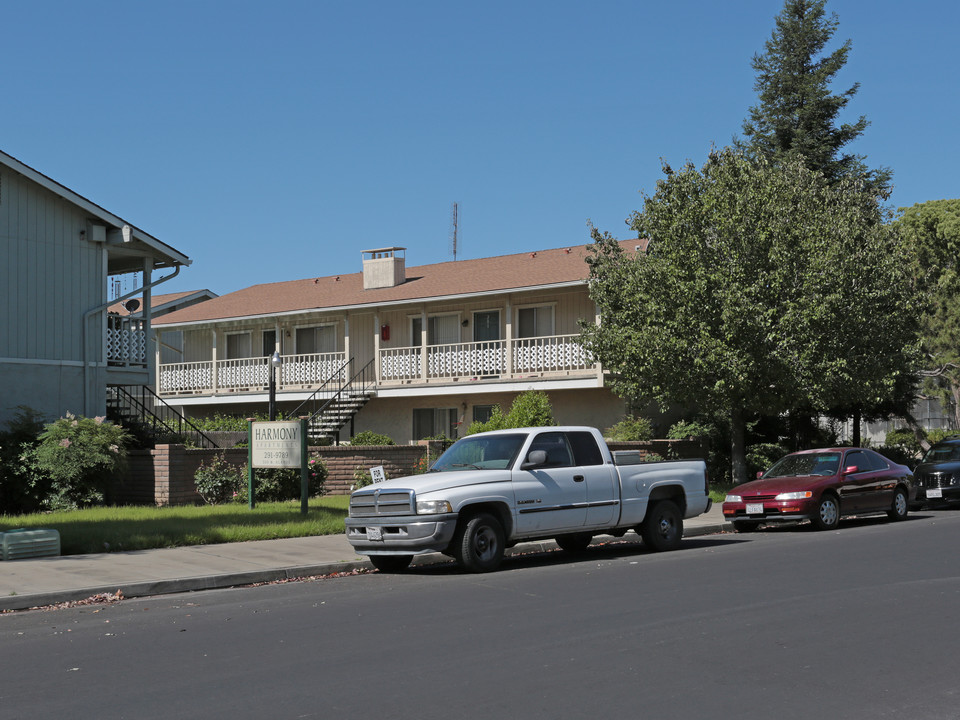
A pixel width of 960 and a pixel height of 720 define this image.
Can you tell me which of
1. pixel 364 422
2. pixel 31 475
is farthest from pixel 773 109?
pixel 31 475

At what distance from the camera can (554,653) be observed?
8.15 meters

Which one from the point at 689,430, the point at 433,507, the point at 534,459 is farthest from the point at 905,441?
the point at 433,507

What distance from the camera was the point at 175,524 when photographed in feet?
55.5

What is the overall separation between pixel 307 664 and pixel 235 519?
33.3 ft

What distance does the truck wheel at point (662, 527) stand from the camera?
1541cm

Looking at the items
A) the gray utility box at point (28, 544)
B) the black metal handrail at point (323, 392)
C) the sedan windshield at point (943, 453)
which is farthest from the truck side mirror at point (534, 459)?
the black metal handrail at point (323, 392)

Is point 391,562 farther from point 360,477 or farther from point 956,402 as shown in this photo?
point 956,402

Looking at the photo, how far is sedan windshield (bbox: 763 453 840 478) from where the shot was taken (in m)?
19.3

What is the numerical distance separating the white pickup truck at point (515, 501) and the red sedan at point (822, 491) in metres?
3.19

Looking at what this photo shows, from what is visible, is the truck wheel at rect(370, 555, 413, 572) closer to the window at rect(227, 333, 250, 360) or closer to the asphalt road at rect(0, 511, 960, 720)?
the asphalt road at rect(0, 511, 960, 720)

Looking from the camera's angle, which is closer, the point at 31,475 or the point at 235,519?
the point at 235,519

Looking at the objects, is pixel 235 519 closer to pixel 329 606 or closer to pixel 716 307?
pixel 329 606

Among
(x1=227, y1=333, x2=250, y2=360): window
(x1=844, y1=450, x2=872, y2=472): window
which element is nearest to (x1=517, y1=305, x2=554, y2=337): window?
(x1=227, y1=333, x2=250, y2=360): window

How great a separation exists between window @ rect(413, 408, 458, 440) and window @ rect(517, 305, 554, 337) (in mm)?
3615
